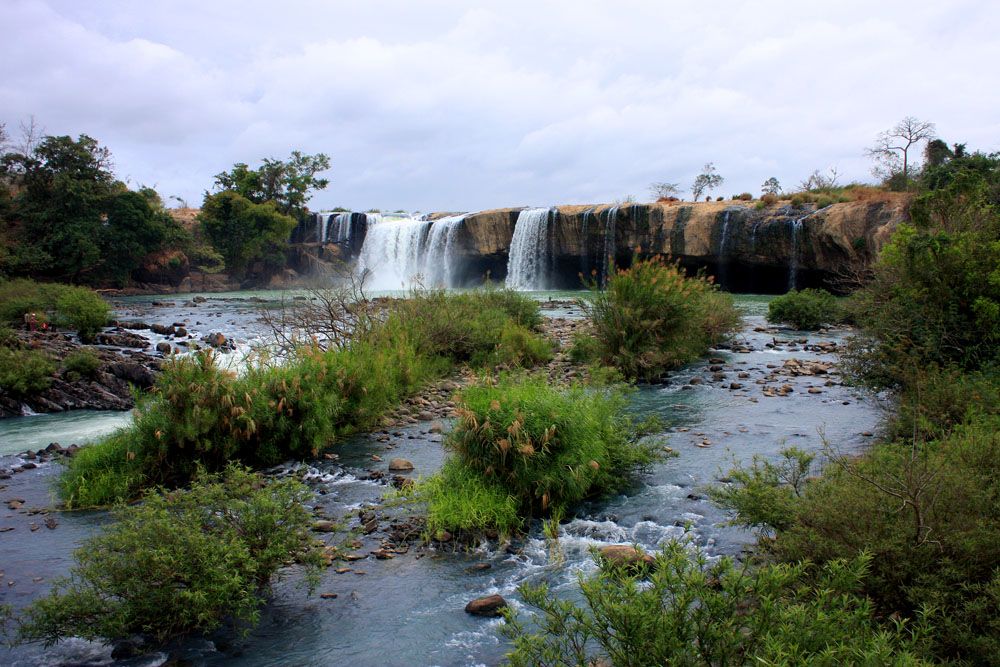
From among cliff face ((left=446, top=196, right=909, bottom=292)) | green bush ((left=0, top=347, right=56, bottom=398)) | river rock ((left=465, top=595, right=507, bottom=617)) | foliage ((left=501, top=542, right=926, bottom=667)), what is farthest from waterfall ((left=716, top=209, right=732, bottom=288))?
foliage ((left=501, top=542, right=926, bottom=667))

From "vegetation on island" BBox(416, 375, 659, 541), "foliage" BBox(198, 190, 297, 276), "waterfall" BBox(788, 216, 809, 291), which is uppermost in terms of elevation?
"foliage" BBox(198, 190, 297, 276)

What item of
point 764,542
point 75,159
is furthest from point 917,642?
point 75,159

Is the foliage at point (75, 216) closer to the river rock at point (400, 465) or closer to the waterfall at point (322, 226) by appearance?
the waterfall at point (322, 226)

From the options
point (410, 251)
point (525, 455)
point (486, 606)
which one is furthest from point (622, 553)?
point (410, 251)

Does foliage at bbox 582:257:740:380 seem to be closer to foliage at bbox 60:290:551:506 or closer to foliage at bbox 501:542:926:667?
foliage at bbox 60:290:551:506

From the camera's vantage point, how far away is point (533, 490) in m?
6.07

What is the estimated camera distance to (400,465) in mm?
7551

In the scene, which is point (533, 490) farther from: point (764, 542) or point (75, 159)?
point (75, 159)

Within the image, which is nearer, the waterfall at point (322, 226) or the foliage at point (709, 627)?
the foliage at point (709, 627)

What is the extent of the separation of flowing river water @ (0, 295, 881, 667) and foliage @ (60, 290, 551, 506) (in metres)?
0.37

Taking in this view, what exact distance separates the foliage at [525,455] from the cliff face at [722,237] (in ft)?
65.9

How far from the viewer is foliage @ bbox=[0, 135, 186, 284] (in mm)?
31875

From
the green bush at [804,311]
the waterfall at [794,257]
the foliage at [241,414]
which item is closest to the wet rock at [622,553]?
the foliage at [241,414]

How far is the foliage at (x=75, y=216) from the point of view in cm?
3188
